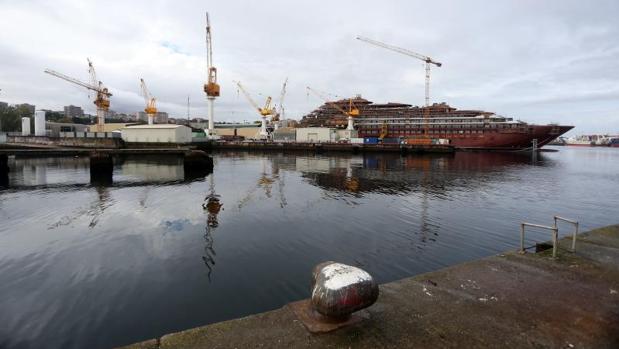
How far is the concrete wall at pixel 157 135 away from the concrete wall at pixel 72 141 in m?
6.32

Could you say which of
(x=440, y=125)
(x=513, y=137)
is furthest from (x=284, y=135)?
(x=513, y=137)

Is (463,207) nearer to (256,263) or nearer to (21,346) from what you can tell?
(256,263)

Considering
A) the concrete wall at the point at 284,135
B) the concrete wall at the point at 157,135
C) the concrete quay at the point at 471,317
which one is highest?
the concrete wall at the point at 284,135

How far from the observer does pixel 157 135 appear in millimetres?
76000

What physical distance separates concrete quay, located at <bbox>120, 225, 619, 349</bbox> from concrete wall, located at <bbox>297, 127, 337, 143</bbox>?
324 ft

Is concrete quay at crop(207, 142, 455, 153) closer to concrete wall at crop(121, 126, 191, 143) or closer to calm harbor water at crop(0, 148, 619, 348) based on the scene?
concrete wall at crop(121, 126, 191, 143)

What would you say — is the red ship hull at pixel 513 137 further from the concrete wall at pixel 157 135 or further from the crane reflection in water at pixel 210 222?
the crane reflection in water at pixel 210 222

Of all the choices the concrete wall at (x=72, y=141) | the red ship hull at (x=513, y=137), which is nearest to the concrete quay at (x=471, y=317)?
the concrete wall at (x=72, y=141)

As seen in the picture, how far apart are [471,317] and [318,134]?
336 feet

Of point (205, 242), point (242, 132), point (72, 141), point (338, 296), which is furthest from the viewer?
point (242, 132)

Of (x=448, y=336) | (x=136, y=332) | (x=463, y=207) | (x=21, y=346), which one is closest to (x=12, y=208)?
(x=21, y=346)

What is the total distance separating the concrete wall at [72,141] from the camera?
66.1 metres

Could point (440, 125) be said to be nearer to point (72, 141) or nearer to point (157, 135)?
point (157, 135)

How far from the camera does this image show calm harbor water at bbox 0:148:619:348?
8.04 m
